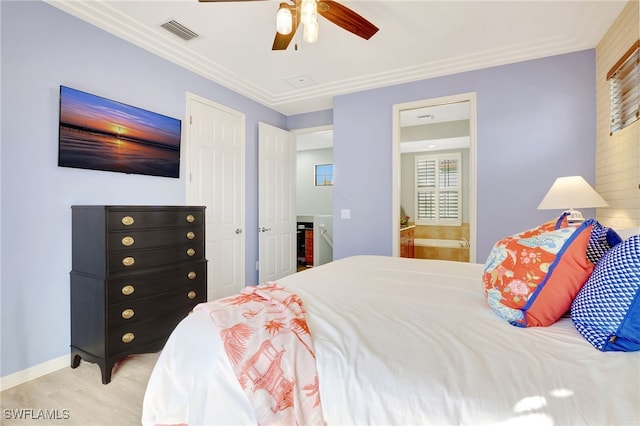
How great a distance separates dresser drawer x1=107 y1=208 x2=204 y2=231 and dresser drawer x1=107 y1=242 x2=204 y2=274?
181 mm

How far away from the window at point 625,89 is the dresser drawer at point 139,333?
368 cm

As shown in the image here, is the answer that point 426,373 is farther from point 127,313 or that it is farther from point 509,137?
point 509,137

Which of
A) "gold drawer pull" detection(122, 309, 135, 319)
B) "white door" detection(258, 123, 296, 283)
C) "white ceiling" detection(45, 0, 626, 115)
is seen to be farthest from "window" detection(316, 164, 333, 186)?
"gold drawer pull" detection(122, 309, 135, 319)

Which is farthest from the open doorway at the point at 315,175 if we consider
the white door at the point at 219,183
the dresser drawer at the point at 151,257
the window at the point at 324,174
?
the dresser drawer at the point at 151,257

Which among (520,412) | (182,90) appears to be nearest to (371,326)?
(520,412)

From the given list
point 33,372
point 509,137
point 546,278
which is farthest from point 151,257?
point 509,137

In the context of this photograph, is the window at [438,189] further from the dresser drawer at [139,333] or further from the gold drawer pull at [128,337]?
the gold drawer pull at [128,337]

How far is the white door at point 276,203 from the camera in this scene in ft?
13.6

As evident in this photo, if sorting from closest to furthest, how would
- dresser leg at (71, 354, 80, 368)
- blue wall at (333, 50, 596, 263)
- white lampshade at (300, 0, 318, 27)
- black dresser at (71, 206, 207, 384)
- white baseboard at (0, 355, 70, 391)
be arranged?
white lampshade at (300, 0, 318, 27) → white baseboard at (0, 355, 70, 391) → black dresser at (71, 206, 207, 384) → dresser leg at (71, 354, 80, 368) → blue wall at (333, 50, 596, 263)

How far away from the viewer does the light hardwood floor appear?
65.5 inches

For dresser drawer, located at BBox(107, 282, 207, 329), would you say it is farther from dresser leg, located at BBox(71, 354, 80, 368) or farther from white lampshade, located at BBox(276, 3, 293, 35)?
white lampshade, located at BBox(276, 3, 293, 35)

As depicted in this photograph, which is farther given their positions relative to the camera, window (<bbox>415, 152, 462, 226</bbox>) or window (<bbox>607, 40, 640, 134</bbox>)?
window (<bbox>415, 152, 462, 226</bbox>)

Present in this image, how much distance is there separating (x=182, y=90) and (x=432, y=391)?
3402mm

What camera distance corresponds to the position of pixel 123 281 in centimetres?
213
